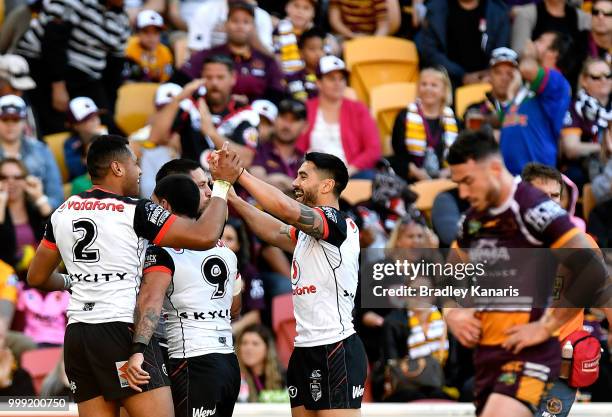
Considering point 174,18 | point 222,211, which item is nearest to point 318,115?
point 174,18

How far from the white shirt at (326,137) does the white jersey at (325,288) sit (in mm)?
5240

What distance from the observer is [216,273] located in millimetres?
7648

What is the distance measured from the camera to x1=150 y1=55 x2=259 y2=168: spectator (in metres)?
12.2

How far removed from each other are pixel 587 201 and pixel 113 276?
665cm

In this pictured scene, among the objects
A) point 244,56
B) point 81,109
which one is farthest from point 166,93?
point 244,56

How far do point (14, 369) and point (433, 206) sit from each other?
171 inches

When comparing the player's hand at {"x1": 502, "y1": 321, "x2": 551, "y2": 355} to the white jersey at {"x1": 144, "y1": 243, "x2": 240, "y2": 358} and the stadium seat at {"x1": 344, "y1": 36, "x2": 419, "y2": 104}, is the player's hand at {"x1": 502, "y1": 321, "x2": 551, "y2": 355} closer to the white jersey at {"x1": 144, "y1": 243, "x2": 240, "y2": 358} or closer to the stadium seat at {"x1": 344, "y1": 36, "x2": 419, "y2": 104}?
the white jersey at {"x1": 144, "y1": 243, "x2": 240, "y2": 358}

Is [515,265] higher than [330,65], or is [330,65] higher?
[515,265]

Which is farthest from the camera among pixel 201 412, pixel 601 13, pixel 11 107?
pixel 601 13

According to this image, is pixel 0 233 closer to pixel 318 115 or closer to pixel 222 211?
pixel 318 115

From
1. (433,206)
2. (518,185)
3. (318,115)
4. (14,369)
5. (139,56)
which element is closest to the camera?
(518,185)

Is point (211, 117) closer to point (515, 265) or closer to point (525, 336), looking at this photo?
point (515, 265)

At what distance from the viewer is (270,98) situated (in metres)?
13.6

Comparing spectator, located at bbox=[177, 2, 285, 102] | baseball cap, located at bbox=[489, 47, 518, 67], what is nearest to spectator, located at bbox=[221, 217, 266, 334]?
spectator, located at bbox=[177, 2, 285, 102]
